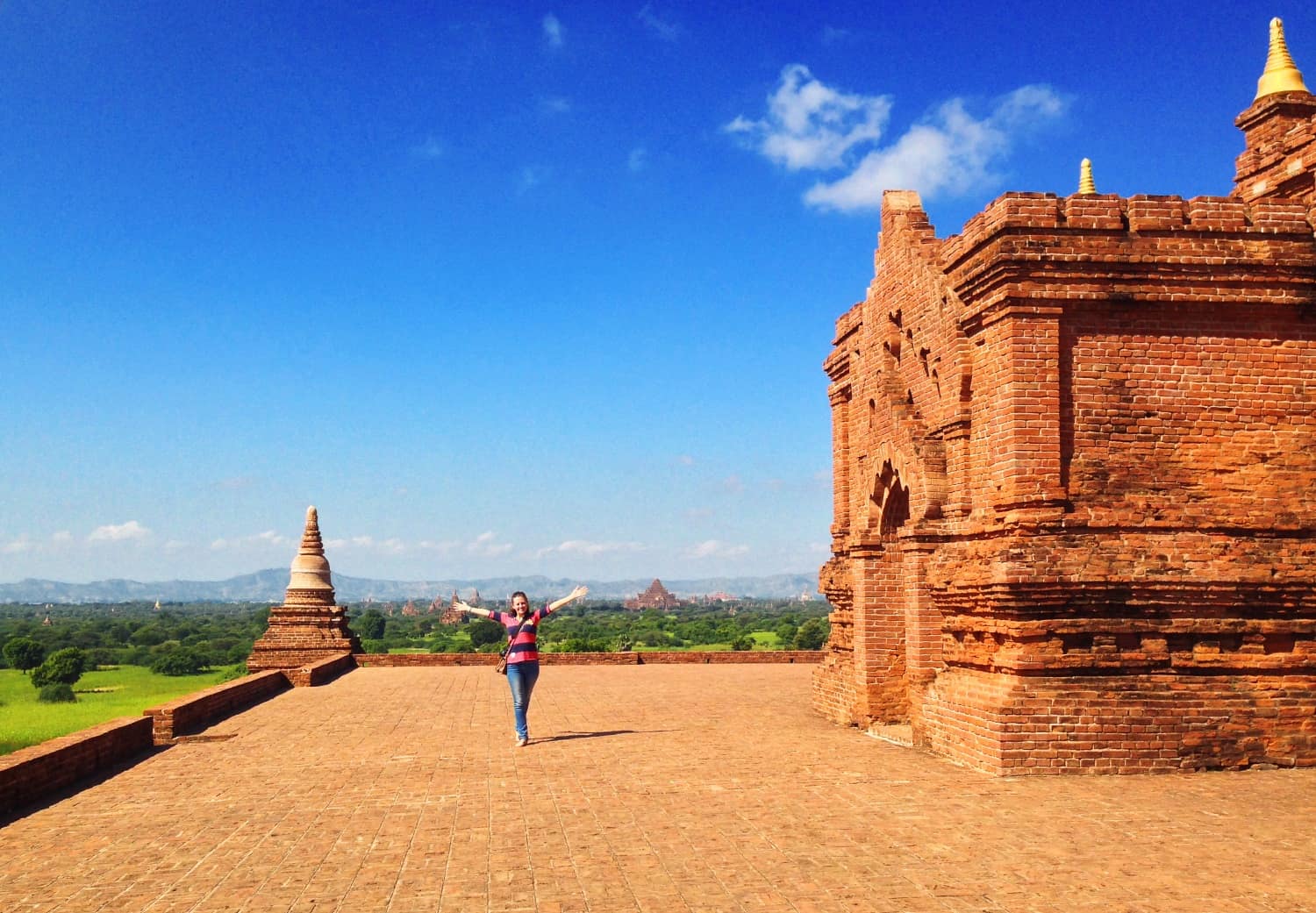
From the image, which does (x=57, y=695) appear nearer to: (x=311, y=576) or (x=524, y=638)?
(x=311, y=576)

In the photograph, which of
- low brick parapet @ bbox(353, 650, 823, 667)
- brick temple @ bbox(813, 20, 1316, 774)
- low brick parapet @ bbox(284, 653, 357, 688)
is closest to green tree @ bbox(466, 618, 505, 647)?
low brick parapet @ bbox(353, 650, 823, 667)

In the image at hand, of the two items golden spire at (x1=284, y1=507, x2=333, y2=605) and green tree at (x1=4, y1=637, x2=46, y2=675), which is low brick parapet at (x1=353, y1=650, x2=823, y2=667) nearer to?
golden spire at (x1=284, y1=507, x2=333, y2=605)

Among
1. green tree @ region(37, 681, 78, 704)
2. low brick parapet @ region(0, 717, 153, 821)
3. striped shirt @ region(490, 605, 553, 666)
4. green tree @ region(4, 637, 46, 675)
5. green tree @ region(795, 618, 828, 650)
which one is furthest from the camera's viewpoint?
green tree @ region(4, 637, 46, 675)

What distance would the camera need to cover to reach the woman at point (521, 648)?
11547 mm

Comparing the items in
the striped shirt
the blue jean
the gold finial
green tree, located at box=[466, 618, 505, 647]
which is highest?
the gold finial

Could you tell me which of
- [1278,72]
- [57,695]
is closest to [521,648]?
[1278,72]

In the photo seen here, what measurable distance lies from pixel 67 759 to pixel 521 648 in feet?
14.5

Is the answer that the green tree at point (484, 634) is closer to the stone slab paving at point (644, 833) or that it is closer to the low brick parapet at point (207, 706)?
the low brick parapet at point (207, 706)

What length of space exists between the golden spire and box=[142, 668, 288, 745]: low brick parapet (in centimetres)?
585

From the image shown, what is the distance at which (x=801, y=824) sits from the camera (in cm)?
746

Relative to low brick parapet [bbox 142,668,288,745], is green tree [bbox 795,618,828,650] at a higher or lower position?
lower

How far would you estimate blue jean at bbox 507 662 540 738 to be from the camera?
37.8 ft

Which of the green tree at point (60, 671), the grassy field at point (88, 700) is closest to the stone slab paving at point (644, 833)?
the grassy field at point (88, 700)

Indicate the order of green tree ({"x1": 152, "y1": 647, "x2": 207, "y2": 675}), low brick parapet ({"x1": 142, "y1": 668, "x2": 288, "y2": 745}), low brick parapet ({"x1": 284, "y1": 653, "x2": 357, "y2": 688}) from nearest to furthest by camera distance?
1. low brick parapet ({"x1": 142, "y1": 668, "x2": 288, "y2": 745})
2. low brick parapet ({"x1": 284, "y1": 653, "x2": 357, "y2": 688})
3. green tree ({"x1": 152, "y1": 647, "x2": 207, "y2": 675})
